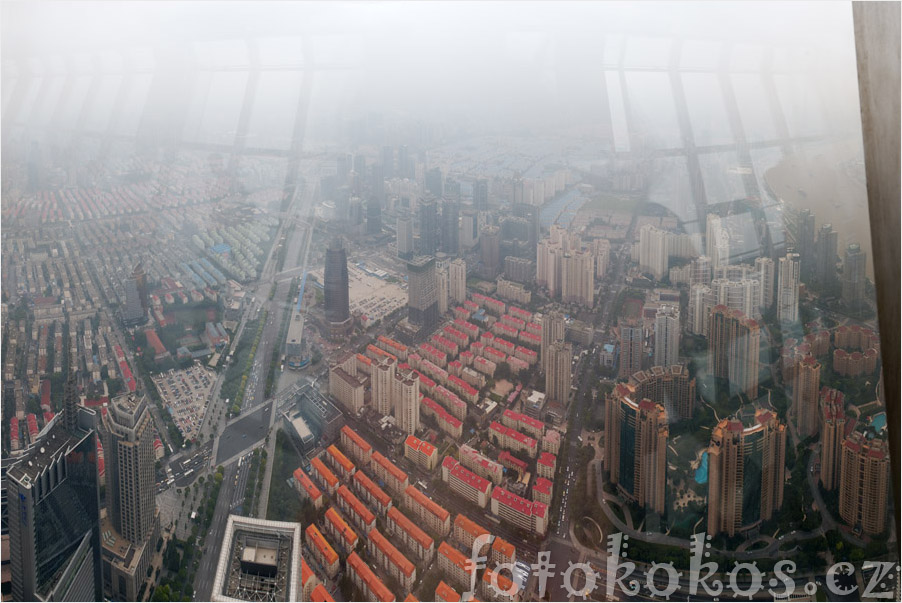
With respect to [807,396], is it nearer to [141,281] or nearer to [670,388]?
[670,388]

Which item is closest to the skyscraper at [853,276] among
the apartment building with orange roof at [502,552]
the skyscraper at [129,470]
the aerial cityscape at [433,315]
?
the aerial cityscape at [433,315]

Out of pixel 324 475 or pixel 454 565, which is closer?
pixel 454 565

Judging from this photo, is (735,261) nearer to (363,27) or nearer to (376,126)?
(376,126)

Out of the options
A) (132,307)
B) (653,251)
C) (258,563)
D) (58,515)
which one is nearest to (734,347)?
(653,251)

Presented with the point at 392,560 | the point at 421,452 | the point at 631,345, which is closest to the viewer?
→ the point at 392,560

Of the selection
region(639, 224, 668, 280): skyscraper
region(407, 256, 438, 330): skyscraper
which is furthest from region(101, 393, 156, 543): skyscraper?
region(639, 224, 668, 280): skyscraper

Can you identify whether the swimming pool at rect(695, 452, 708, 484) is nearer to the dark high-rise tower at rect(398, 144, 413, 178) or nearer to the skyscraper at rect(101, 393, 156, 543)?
the dark high-rise tower at rect(398, 144, 413, 178)
